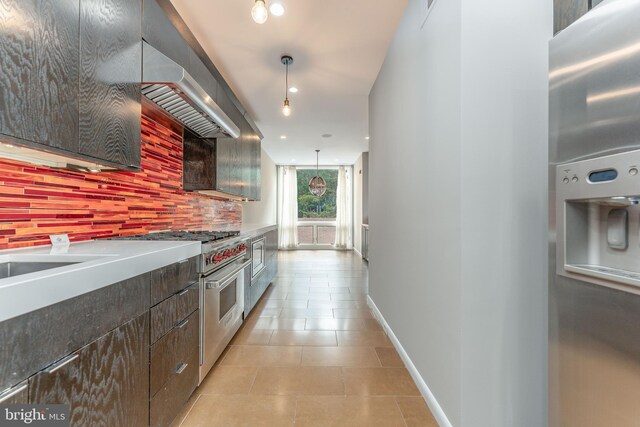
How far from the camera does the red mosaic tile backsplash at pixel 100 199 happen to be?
1.36 m

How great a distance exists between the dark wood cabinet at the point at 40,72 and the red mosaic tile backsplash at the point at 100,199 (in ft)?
1.44

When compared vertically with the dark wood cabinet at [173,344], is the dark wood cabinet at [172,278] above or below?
above

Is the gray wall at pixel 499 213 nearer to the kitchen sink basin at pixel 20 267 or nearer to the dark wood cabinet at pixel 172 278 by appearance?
the dark wood cabinet at pixel 172 278

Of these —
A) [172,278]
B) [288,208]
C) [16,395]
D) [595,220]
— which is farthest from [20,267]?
[288,208]

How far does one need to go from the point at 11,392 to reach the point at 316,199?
899 centimetres

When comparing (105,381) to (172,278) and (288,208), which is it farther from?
(288,208)

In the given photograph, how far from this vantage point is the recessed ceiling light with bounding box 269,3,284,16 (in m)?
2.10

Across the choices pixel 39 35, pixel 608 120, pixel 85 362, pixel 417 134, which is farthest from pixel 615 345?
pixel 39 35

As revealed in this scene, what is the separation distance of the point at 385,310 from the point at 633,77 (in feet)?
7.98

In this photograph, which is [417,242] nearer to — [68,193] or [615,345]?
[615,345]

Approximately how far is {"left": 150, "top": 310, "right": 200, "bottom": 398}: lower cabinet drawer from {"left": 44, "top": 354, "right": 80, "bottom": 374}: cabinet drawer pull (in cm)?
46

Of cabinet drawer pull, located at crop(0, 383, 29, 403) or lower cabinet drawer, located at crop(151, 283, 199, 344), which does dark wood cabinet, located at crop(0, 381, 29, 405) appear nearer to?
cabinet drawer pull, located at crop(0, 383, 29, 403)

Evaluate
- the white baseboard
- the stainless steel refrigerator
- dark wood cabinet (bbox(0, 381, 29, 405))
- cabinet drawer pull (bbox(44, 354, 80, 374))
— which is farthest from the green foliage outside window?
dark wood cabinet (bbox(0, 381, 29, 405))

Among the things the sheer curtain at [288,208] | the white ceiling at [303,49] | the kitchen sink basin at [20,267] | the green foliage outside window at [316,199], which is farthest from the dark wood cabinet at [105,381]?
the green foliage outside window at [316,199]
